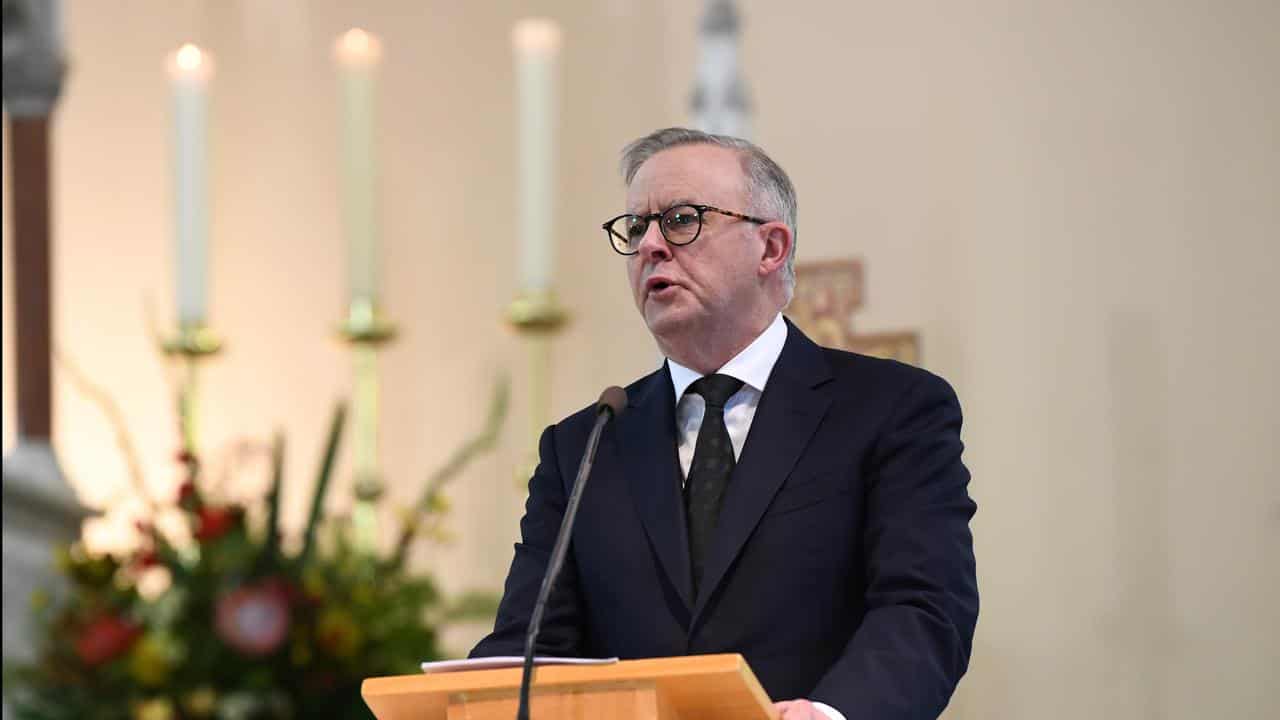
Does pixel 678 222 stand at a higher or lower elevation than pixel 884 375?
higher

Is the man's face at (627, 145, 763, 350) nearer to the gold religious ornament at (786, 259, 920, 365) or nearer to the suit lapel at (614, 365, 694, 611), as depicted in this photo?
the suit lapel at (614, 365, 694, 611)

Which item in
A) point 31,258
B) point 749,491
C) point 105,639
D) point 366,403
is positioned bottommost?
point 105,639

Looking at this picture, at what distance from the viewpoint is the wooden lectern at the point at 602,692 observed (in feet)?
7.32

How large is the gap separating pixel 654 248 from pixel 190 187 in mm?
1521

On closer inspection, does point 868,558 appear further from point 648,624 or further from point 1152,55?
point 1152,55

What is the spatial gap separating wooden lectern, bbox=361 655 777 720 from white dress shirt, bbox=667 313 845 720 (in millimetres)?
804

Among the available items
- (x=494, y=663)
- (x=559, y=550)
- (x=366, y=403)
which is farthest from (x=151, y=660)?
(x=366, y=403)

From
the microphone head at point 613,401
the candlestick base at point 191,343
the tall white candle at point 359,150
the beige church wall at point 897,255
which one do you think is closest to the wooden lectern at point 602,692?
the microphone head at point 613,401

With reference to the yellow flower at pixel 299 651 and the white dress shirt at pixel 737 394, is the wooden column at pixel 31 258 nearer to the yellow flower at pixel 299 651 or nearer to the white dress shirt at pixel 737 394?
the yellow flower at pixel 299 651

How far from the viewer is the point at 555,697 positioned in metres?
2.34

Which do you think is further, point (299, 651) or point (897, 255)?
point (897, 255)

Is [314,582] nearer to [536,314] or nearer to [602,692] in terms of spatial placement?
[602,692]

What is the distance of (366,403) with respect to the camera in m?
4.64

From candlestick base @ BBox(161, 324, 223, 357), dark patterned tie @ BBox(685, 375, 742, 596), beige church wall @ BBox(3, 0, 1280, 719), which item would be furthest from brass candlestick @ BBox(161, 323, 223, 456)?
dark patterned tie @ BBox(685, 375, 742, 596)
